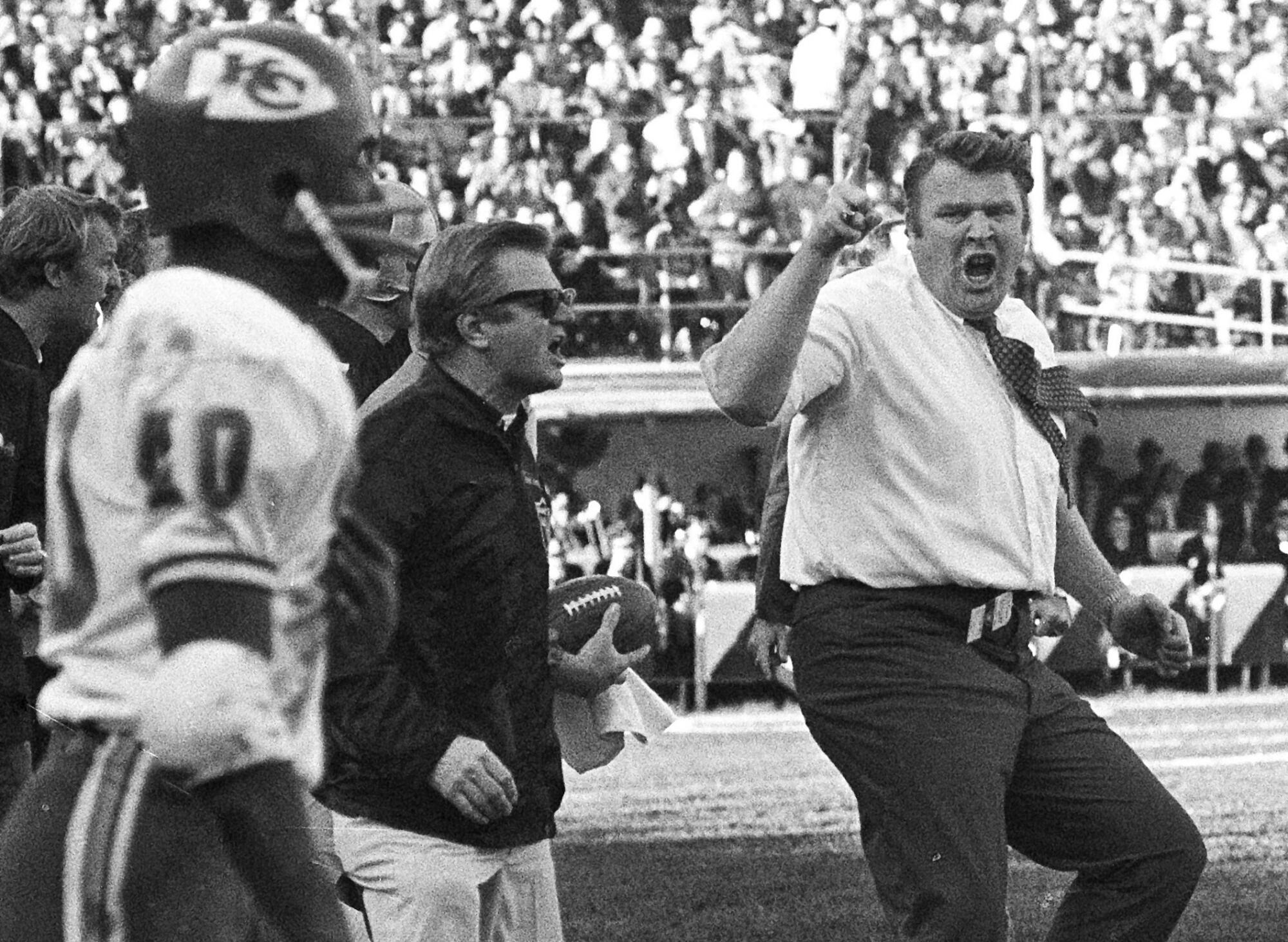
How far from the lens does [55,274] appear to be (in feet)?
17.2

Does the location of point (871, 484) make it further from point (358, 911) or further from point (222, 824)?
point (222, 824)

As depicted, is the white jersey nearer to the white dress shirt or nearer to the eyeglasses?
the eyeglasses

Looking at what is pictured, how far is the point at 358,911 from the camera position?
14.3ft

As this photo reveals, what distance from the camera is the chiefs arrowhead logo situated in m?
2.61

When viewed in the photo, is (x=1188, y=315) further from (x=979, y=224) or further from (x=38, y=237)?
(x=38, y=237)

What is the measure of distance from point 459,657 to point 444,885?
0.36 metres

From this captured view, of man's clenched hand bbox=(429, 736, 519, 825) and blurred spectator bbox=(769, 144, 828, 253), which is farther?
blurred spectator bbox=(769, 144, 828, 253)

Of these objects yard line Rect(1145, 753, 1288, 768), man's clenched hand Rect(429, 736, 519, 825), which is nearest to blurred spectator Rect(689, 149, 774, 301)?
yard line Rect(1145, 753, 1288, 768)

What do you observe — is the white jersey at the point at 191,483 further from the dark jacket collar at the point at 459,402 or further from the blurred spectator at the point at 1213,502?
the blurred spectator at the point at 1213,502

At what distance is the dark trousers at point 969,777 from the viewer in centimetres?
439

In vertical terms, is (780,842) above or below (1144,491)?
above

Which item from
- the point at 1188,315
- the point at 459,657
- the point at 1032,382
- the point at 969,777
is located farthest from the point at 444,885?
the point at 1188,315

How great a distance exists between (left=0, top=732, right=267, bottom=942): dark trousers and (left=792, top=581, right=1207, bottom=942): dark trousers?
208 centimetres

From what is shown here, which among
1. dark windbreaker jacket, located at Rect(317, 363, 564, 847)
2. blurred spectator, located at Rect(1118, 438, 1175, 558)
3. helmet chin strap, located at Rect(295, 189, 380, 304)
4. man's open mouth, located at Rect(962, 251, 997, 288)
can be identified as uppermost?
helmet chin strap, located at Rect(295, 189, 380, 304)
